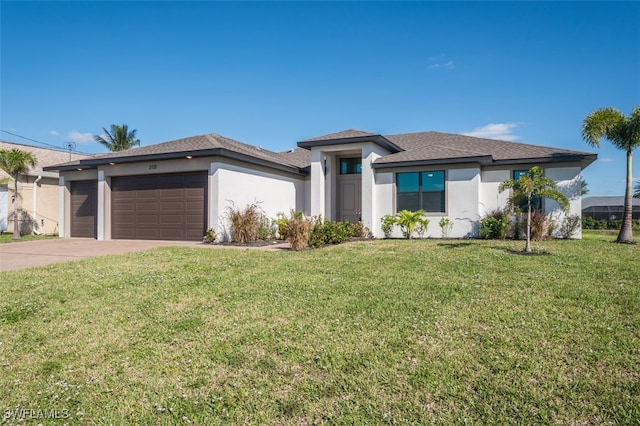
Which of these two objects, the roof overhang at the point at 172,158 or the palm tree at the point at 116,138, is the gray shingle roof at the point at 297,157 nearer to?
the roof overhang at the point at 172,158

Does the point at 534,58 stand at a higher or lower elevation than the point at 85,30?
lower

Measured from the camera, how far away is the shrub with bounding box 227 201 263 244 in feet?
42.3

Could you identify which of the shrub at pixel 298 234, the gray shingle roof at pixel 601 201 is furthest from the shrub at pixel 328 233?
the gray shingle roof at pixel 601 201

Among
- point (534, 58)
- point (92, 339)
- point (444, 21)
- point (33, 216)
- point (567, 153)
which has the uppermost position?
point (444, 21)

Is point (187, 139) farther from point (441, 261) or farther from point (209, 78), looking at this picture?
point (441, 261)

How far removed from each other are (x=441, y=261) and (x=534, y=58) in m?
9.38

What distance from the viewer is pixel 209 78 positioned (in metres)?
15.9

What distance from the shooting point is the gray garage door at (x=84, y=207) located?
15.8 metres

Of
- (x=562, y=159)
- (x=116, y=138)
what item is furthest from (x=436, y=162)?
(x=116, y=138)

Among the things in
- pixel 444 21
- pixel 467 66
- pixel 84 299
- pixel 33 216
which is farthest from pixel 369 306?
pixel 33 216

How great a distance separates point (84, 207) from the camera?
16.1 metres

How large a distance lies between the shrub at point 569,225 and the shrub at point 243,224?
11849mm

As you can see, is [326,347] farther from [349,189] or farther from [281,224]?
[349,189]

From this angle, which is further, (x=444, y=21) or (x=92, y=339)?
(x=444, y=21)
